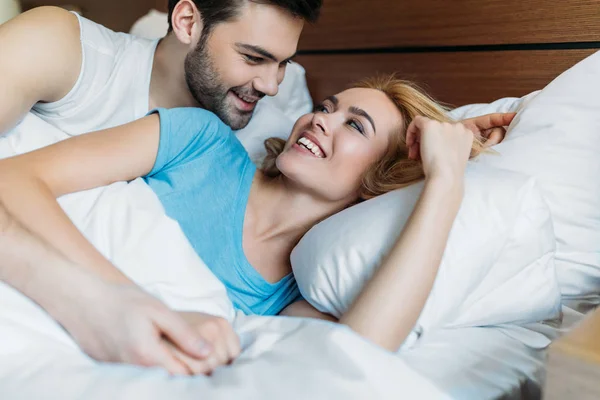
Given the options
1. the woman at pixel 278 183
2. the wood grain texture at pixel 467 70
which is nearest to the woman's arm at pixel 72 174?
the woman at pixel 278 183

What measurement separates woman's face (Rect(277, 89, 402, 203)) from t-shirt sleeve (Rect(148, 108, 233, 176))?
16cm

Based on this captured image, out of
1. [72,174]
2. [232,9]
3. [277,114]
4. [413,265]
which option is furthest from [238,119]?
[413,265]

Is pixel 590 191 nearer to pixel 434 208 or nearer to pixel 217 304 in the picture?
pixel 434 208

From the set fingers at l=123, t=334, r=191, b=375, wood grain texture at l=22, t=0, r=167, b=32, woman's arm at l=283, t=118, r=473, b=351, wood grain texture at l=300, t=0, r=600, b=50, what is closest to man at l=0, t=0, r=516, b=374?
fingers at l=123, t=334, r=191, b=375

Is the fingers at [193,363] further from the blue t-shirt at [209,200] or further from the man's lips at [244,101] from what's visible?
the man's lips at [244,101]

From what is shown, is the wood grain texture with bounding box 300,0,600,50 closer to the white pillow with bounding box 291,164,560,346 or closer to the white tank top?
the white pillow with bounding box 291,164,560,346

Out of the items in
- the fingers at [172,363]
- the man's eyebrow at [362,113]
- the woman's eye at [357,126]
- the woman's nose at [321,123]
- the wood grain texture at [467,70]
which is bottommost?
the fingers at [172,363]

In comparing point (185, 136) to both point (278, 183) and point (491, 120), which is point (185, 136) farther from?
point (491, 120)

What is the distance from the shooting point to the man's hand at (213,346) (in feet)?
2.16

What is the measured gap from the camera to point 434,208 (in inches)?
33.1

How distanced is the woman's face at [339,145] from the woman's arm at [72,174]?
0.28m

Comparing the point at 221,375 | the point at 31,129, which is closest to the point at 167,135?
the point at 31,129

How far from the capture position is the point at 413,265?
2.64 ft

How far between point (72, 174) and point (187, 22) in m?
0.70
